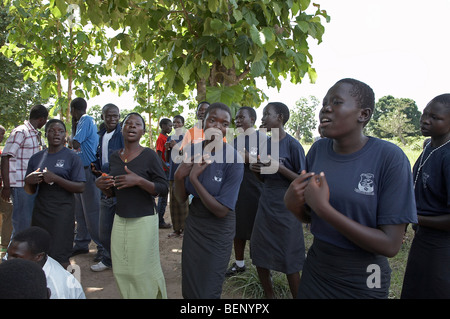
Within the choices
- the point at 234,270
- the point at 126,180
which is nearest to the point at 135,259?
the point at 126,180

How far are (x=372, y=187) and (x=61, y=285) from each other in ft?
5.89

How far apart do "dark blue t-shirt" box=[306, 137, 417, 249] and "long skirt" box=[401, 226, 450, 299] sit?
0.89 meters

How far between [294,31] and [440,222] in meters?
2.76

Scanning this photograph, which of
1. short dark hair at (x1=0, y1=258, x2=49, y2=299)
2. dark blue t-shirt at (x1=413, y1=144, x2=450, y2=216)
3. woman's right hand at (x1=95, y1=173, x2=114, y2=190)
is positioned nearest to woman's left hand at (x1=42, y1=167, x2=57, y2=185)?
woman's right hand at (x1=95, y1=173, x2=114, y2=190)

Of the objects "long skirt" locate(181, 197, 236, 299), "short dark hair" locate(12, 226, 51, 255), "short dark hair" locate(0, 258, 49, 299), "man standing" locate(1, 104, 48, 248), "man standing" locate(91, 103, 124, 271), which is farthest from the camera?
"man standing" locate(1, 104, 48, 248)

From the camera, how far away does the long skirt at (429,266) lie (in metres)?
2.10

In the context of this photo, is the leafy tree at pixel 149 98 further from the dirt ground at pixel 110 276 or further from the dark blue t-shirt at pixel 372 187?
the dark blue t-shirt at pixel 372 187

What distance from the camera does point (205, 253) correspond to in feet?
7.82

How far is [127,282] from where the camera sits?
111 inches

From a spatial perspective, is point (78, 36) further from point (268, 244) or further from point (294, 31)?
point (268, 244)

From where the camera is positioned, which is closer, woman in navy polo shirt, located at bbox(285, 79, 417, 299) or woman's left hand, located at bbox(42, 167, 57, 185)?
woman in navy polo shirt, located at bbox(285, 79, 417, 299)

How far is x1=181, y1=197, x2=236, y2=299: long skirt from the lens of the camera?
2352mm

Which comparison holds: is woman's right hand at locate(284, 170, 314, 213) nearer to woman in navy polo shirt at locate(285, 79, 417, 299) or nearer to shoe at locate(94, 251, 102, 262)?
woman in navy polo shirt at locate(285, 79, 417, 299)
